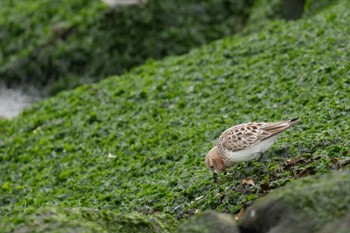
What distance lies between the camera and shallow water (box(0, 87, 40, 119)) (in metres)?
18.2

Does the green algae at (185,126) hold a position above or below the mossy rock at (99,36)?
above

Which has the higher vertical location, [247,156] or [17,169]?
[247,156]

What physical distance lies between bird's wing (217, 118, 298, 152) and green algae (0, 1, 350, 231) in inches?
14.3

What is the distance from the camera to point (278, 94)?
12.8 meters

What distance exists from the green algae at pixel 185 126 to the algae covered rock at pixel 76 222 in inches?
54.9

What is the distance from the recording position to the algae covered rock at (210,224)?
6.96 metres

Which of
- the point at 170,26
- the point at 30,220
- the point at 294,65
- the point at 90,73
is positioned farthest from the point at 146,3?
the point at 30,220

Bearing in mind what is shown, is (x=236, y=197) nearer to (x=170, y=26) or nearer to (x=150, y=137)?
(x=150, y=137)

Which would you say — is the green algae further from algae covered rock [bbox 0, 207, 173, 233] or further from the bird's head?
algae covered rock [bbox 0, 207, 173, 233]

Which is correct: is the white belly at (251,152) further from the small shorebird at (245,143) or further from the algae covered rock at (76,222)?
the algae covered rock at (76,222)

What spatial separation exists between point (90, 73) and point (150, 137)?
244 inches

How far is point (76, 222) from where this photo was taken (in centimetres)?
732

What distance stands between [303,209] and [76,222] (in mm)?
2040

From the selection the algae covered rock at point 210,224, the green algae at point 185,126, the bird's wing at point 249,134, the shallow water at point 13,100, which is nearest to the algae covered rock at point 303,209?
the algae covered rock at point 210,224
